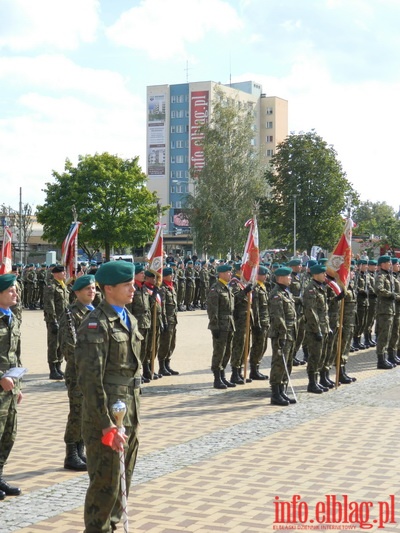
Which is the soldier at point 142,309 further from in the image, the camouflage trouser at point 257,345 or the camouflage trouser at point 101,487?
the camouflage trouser at point 101,487

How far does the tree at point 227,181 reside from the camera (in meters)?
60.2

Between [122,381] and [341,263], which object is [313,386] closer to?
[341,263]

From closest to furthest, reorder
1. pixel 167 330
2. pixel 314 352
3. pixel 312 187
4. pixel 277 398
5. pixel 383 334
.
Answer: pixel 277 398 < pixel 314 352 < pixel 167 330 < pixel 383 334 < pixel 312 187

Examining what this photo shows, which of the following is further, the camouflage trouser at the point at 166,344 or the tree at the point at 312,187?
the tree at the point at 312,187

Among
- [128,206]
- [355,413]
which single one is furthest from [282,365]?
[128,206]

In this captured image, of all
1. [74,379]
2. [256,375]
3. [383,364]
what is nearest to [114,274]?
[74,379]

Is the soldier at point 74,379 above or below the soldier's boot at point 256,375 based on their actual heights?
above

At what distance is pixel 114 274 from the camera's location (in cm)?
505

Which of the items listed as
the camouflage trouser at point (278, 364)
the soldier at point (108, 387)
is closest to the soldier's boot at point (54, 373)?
the camouflage trouser at point (278, 364)

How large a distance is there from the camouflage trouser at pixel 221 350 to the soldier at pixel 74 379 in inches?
178

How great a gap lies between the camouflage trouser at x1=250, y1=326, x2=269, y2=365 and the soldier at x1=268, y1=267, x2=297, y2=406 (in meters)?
2.25

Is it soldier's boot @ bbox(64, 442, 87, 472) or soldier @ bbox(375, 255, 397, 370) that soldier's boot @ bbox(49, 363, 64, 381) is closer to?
soldier's boot @ bbox(64, 442, 87, 472)

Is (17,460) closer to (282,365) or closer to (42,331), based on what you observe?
(282,365)

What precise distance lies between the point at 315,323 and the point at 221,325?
64.5 inches
